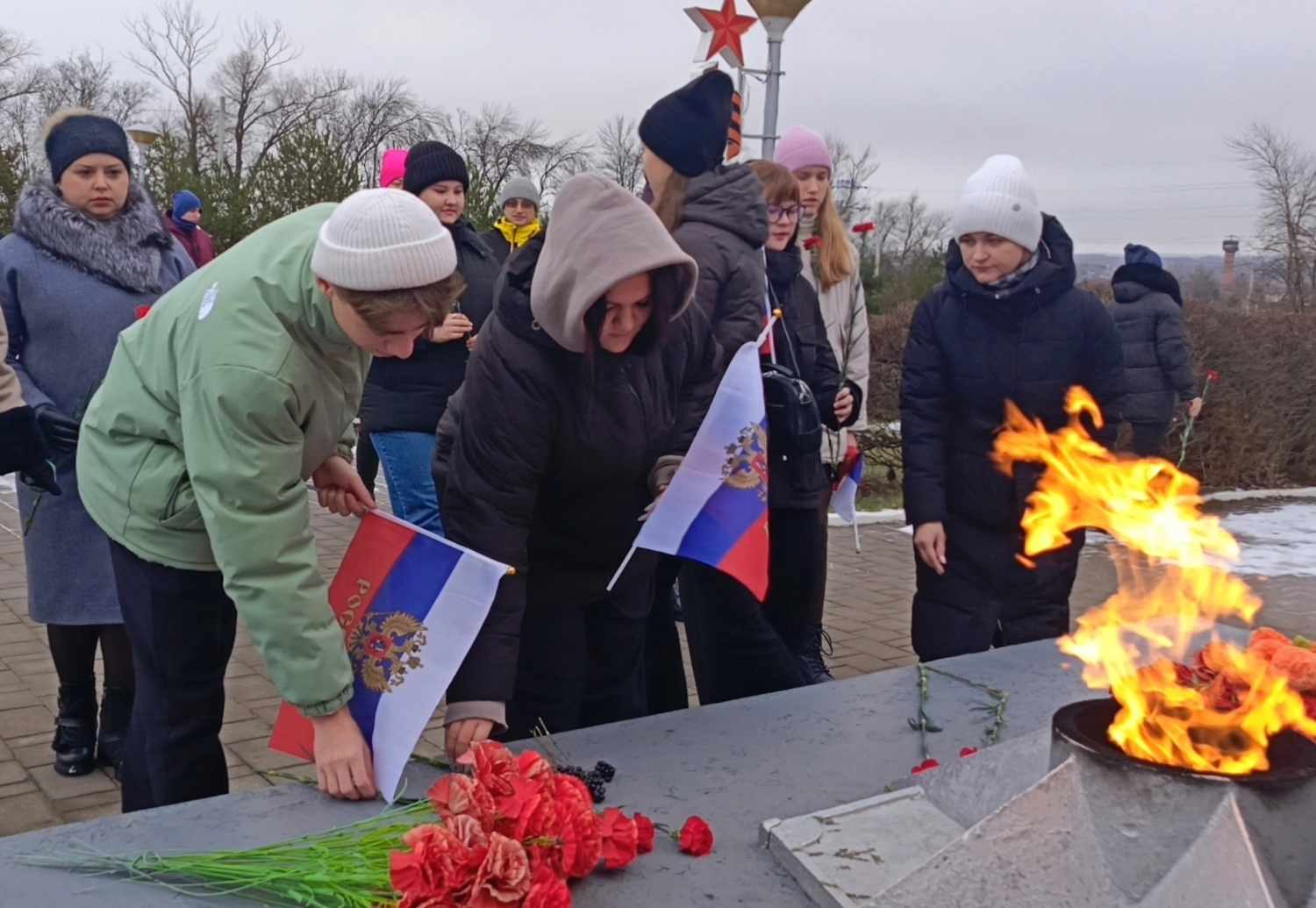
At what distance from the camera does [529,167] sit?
102 feet

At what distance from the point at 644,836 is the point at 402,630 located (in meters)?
0.57

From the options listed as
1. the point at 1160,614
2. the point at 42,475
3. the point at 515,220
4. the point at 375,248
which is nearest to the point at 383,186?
the point at 515,220

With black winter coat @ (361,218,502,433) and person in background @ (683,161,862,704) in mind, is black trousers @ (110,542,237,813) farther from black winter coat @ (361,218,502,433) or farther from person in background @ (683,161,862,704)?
black winter coat @ (361,218,502,433)

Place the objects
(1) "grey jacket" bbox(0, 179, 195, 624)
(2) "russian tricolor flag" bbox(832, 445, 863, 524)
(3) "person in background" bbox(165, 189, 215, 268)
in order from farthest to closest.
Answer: (3) "person in background" bbox(165, 189, 215, 268) < (2) "russian tricolor flag" bbox(832, 445, 863, 524) < (1) "grey jacket" bbox(0, 179, 195, 624)

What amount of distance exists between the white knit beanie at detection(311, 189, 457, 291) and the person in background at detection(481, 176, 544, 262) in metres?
3.47

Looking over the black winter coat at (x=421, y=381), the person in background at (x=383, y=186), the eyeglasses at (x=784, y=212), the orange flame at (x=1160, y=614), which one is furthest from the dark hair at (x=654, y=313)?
the person in background at (x=383, y=186)

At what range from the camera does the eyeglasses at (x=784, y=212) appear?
3.88 m

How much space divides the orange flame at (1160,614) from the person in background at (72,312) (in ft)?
8.28

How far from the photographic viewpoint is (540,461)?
97.1 inches

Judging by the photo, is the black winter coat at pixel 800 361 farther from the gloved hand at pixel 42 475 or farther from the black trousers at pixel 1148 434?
the black trousers at pixel 1148 434

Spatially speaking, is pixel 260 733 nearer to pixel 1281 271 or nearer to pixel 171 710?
pixel 171 710

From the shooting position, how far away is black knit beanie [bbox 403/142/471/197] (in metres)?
4.65

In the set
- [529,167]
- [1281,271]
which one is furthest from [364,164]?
[1281,271]

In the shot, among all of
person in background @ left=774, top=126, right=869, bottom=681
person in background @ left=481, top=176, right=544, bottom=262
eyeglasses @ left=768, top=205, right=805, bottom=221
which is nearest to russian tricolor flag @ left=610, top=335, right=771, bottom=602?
eyeglasses @ left=768, top=205, right=805, bottom=221
